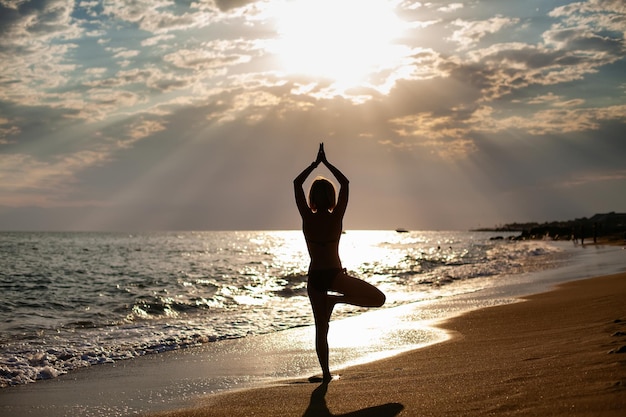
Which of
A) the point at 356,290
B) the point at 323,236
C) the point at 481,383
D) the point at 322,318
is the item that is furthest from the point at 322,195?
the point at 481,383

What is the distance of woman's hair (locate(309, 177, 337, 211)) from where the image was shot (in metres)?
6.53

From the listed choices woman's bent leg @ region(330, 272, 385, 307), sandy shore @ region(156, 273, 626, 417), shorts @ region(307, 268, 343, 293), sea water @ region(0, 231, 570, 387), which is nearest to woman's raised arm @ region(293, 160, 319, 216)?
shorts @ region(307, 268, 343, 293)

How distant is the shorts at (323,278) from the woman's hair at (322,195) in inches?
26.7

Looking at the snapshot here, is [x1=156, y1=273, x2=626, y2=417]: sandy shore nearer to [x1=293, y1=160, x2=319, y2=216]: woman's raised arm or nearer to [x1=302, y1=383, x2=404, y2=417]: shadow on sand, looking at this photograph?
[x1=302, y1=383, x2=404, y2=417]: shadow on sand

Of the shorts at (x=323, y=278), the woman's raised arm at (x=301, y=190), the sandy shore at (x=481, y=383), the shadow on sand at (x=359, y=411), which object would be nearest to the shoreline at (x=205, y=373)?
the sandy shore at (x=481, y=383)

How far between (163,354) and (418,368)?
4.93m

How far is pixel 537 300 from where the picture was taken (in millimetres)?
15062

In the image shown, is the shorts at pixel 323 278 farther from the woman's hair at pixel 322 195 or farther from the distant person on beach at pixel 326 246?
the woman's hair at pixel 322 195

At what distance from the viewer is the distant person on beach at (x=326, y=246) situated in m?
6.53

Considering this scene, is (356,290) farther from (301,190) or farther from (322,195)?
(301,190)

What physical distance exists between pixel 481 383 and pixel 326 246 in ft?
6.86

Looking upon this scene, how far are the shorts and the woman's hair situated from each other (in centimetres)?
68

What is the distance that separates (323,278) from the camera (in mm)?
6566

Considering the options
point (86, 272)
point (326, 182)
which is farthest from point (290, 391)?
point (86, 272)
